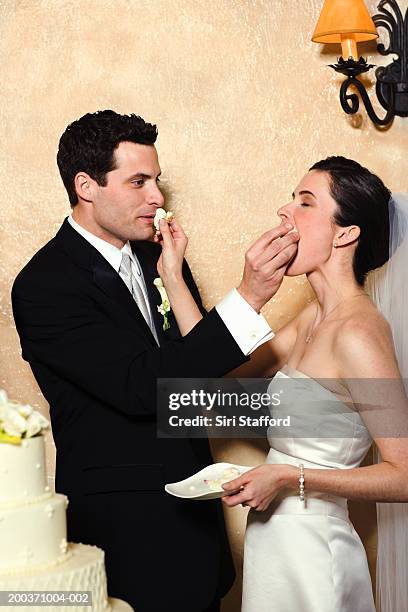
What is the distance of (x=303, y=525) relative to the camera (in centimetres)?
216

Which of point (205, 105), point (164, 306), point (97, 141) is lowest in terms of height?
point (164, 306)

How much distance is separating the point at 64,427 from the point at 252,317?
2.00 feet

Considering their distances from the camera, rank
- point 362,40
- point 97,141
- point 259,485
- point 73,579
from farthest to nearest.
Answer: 1. point 362,40
2. point 97,141
3. point 259,485
4. point 73,579

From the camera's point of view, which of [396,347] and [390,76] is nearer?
[396,347]

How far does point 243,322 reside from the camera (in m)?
2.12

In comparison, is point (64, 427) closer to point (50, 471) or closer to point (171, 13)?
point (50, 471)

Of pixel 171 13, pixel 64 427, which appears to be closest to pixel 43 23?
pixel 171 13

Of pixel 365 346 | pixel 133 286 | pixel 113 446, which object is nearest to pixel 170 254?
pixel 133 286

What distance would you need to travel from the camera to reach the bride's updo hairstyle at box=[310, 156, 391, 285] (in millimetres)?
2242

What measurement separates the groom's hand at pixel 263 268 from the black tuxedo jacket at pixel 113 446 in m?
0.22

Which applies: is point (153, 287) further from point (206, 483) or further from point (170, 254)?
point (206, 483)

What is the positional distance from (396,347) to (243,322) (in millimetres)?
445

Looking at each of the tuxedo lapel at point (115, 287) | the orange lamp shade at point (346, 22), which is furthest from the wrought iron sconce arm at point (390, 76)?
the tuxedo lapel at point (115, 287)

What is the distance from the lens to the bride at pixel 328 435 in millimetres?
2055
